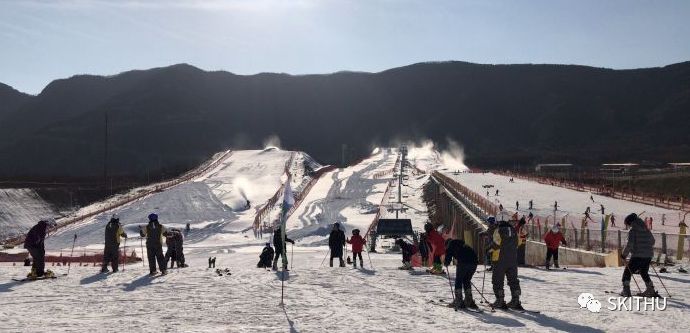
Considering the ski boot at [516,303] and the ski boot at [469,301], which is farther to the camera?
the ski boot at [469,301]

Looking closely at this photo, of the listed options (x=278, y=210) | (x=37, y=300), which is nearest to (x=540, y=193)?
(x=278, y=210)

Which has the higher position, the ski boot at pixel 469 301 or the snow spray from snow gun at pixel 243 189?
the snow spray from snow gun at pixel 243 189

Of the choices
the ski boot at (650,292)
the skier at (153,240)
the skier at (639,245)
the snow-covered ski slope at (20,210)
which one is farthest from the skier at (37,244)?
the snow-covered ski slope at (20,210)

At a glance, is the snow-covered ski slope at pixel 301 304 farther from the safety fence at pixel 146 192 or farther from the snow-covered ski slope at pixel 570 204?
the safety fence at pixel 146 192

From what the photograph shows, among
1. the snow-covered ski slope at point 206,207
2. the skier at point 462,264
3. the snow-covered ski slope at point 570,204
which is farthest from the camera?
the snow-covered ski slope at point 206,207

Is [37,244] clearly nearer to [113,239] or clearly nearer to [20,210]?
[113,239]

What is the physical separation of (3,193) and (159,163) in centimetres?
9044

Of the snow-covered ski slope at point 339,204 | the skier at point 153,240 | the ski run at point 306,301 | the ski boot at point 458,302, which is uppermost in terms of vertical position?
the snow-covered ski slope at point 339,204

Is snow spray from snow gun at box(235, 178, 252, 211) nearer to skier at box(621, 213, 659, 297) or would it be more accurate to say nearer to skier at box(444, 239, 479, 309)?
skier at box(444, 239, 479, 309)

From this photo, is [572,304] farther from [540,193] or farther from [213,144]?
[213,144]

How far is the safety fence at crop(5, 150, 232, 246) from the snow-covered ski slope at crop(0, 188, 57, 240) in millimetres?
2621

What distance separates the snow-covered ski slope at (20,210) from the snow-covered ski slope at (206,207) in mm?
5914

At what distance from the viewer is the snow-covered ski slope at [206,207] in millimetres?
43031

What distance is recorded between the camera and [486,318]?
1188 centimetres
